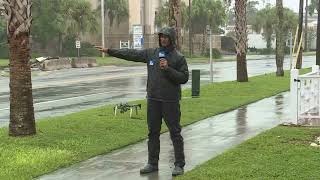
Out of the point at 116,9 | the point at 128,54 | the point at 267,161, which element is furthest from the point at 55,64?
the point at 267,161

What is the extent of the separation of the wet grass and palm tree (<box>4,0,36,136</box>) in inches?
16.0

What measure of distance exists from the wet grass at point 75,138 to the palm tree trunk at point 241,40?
26.1 ft

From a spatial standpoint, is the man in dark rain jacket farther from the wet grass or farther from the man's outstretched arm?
the wet grass

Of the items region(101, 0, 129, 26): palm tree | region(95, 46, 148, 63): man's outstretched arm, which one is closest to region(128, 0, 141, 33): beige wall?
region(101, 0, 129, 26): palm tree

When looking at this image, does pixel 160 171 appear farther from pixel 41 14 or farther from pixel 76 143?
pixel 41 14

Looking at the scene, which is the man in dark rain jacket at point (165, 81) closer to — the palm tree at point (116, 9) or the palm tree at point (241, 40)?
the palm tree at point (241, 40)

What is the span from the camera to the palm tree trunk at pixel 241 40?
961 inches

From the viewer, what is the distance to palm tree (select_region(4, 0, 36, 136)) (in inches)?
392

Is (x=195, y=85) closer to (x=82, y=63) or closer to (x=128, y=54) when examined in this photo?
(x=128, y=54)

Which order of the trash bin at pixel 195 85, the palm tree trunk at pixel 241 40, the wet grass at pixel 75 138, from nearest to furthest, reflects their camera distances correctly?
A: 1. the wet grass at pixel 75 138
2. the trash bin at pixel 195 85
3. the palm tree trunk at pixel 241 40

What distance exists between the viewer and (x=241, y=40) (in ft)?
82.0

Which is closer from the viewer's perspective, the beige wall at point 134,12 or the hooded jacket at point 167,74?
the hooded jacket at point 167,74

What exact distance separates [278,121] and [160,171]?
217 inches

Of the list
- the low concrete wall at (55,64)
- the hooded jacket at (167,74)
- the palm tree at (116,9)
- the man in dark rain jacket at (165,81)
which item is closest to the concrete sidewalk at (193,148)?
the man in dark rain jacket at (165,81)
